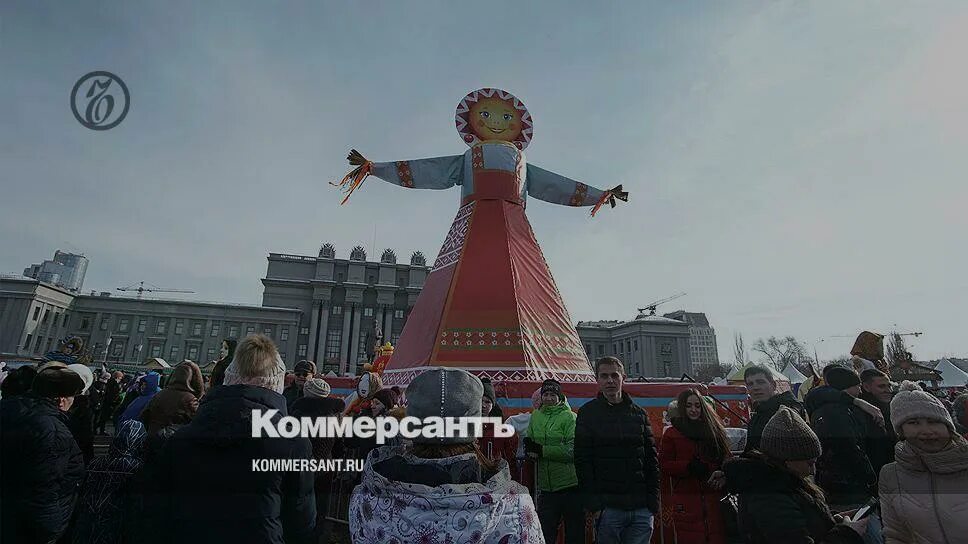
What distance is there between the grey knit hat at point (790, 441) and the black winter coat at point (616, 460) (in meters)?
1.16

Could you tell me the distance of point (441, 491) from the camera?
5.24 feet

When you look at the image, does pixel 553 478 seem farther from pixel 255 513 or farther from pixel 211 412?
pixel 211 412

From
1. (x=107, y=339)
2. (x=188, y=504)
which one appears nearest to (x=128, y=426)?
(x=188, y=504)

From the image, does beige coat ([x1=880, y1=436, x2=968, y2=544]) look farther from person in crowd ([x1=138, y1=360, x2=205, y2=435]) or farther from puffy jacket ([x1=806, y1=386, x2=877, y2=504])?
person in crowd ([x1=138, y1=360, x2=205, y2=435])

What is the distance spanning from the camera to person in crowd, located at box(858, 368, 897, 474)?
3695 mm

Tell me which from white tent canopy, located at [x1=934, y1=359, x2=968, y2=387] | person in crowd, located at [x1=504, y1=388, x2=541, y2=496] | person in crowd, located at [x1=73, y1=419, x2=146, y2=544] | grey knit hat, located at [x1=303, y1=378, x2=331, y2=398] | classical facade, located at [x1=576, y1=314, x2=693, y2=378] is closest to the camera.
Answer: person in crowd, located at [x1=73, y1=419, x2=146, y2=544]

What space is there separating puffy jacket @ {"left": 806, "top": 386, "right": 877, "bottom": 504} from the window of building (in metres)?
59.1

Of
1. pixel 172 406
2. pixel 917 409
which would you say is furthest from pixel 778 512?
pixel 172 406

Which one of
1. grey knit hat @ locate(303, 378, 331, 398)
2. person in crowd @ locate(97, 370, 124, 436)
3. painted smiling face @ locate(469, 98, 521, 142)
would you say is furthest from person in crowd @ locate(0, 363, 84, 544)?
person in crowd @ locate(97, 370, 124, 436)

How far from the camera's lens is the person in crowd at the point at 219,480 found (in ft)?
6.46

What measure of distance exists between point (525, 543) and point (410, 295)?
63011 millimetres

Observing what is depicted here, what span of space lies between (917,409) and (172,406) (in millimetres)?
4116

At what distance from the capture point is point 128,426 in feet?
9.42

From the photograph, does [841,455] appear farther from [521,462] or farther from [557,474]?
[521,462]
